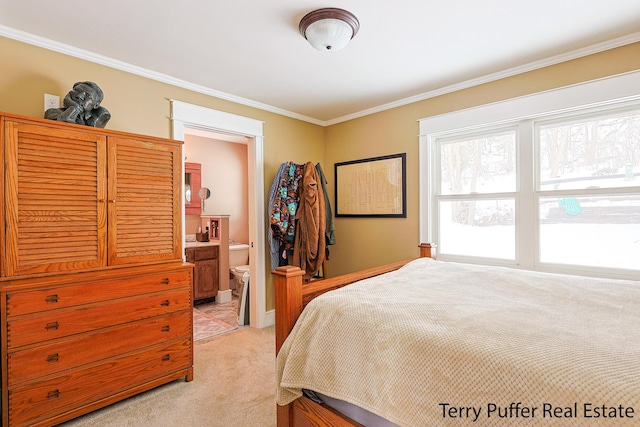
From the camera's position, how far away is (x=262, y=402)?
2.13 m

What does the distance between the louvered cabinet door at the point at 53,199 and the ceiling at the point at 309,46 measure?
72 centimetres

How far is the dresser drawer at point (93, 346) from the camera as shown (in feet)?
5.67

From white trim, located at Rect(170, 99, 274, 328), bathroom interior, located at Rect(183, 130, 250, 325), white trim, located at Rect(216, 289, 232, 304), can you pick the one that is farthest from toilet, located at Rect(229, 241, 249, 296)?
white trim, located at Rect(170, 99, 274, 328)

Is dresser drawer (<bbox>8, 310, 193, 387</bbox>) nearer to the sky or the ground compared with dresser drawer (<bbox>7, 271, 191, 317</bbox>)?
nearer to the ground

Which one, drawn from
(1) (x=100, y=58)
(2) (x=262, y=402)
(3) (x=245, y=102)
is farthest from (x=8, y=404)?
(3) (x=245, y=102)

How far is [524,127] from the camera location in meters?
2.65

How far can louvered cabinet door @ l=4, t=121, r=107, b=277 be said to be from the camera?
1.73m

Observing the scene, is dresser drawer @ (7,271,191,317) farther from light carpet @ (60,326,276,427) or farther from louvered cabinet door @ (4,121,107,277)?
light carpet @ (60,326,276,427)

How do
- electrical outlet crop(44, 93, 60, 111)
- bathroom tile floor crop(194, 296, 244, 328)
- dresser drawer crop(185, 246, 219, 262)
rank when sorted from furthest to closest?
dresser drawer crop(185, 246, 219, 262) < bathroom tile floor crop(194, 296, 244, 328) < electrical outlet crop(44, 93, 60, 111)

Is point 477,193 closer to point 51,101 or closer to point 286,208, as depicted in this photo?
point 286,208

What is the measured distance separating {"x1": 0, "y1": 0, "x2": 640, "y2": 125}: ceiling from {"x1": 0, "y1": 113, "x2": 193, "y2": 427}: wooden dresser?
0.67 meters

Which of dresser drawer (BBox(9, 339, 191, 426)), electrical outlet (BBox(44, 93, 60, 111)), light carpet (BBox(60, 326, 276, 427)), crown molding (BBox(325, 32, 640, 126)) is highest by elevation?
crown molding (BBox(325, 32, 640, 126))

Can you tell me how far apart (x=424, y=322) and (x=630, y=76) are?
93.1 inches

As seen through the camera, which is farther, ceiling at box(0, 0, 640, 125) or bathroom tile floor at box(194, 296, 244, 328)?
bathroom tile floor at box(194, 296, 244, 328)
